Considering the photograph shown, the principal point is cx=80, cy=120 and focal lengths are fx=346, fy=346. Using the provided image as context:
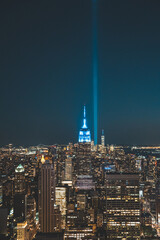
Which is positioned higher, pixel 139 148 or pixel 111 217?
pixel 139 148

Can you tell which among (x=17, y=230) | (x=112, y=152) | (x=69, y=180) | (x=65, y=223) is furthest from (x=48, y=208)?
(x=112, y=152)

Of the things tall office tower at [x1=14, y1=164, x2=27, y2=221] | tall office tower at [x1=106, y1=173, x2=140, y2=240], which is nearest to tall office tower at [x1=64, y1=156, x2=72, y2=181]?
tall office tower at [x1=14, y1=164, x2=27, y2=221]

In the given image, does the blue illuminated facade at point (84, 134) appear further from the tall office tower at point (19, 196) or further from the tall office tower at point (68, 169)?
the tall office tower at point (19, 196)

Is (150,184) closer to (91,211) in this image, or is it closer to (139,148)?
(91,211)

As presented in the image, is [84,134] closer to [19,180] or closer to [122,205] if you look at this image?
[19,180]

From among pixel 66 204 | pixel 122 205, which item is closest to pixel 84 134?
pixel 66 204

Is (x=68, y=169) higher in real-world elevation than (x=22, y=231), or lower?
higher

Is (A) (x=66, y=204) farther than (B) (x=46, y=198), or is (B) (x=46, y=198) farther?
(A) (x=66, y=204)
